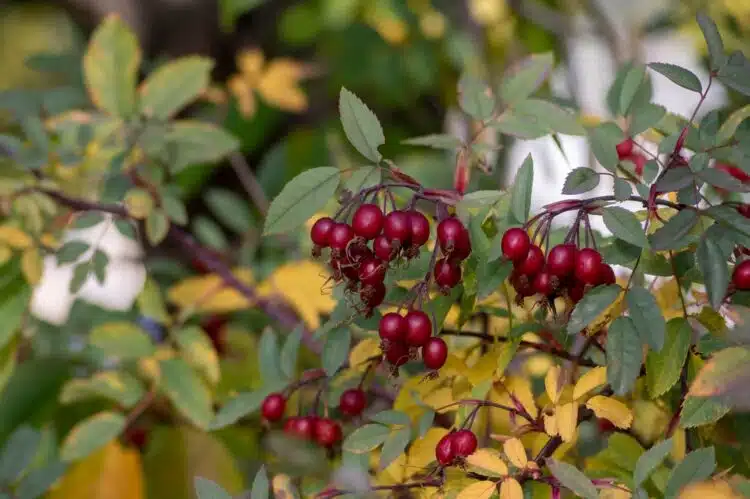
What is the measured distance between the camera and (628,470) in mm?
501

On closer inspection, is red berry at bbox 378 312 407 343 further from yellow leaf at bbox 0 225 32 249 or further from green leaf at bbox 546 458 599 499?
yellow leaf at bbox 0 225 32 249

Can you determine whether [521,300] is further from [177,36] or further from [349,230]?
[177,36]

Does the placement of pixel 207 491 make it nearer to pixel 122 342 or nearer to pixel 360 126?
pixel 360 126

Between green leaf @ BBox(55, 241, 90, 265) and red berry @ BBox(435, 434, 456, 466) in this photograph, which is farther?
green leaf @ BBox(55, 241, 90, 265)

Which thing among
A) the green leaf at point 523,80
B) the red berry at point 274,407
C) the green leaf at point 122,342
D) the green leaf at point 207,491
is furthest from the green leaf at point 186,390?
the green leaf at point 523,80

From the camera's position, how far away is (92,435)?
28.2 inches

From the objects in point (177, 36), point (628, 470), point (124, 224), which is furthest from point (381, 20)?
point (628, 470)

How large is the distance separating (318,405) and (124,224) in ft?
0.86

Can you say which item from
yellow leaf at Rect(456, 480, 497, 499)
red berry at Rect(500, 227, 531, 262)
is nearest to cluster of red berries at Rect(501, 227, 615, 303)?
red berry at Rect(500, 227, 531, 262)

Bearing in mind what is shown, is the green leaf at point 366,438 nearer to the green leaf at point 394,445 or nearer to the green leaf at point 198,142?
the green leaf at point 394,445

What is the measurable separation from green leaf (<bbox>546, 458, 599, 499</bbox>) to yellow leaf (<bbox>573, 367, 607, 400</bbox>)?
0.06 m

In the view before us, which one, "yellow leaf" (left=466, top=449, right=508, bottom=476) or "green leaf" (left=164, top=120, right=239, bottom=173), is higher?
"yellow leaf" (left=466, top=449, right=508, bottom=476)

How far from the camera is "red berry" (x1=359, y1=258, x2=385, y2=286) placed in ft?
1.47

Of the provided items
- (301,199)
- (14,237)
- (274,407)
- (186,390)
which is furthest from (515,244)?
(14,237)
